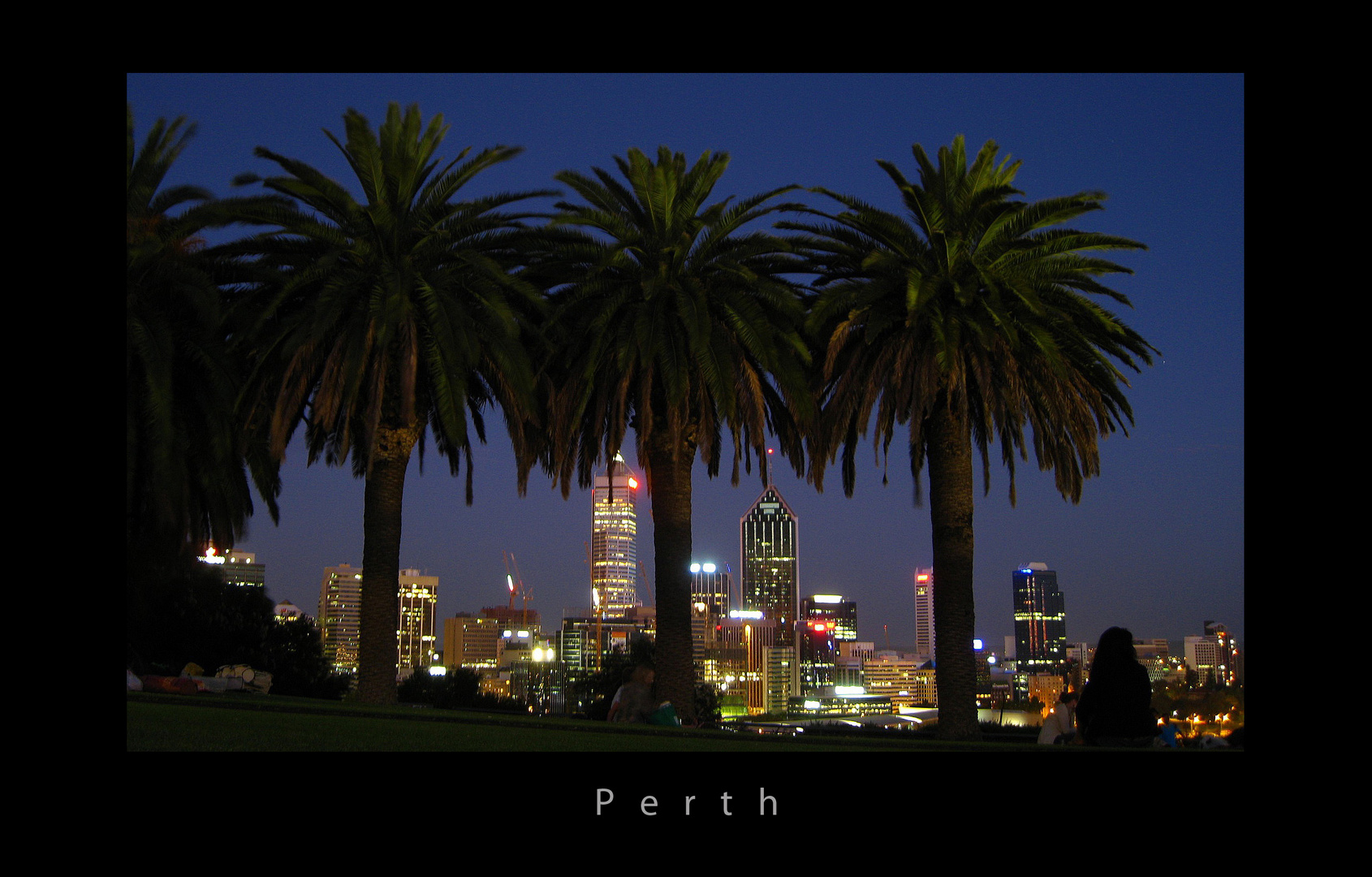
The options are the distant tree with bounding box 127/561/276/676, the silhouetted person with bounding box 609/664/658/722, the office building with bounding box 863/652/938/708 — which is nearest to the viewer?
the silhouetted person with bounding box 609/664/658/722

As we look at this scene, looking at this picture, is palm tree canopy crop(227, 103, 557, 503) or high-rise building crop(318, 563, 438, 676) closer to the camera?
Answer: palm tree canopy crop(227, 103, 557, 503)

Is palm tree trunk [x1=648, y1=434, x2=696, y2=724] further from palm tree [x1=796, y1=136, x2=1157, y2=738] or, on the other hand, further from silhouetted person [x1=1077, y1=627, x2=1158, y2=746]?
silhouetted person [x1=1077, y1=627, x2=1158, y2=746]

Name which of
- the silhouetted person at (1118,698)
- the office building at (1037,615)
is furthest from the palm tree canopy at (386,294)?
the office building at (1037,615)

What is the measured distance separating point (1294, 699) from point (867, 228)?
13344 mm

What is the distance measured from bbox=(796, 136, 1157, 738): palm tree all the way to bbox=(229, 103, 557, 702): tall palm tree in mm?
5613

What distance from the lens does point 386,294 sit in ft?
65.3

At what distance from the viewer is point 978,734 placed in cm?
2186

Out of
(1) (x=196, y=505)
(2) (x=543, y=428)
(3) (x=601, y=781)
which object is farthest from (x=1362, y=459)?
(1) (x=196, y=505)

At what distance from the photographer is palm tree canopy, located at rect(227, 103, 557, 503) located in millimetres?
19656

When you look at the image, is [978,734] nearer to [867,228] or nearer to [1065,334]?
[1065,334]

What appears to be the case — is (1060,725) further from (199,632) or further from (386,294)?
(199,632)

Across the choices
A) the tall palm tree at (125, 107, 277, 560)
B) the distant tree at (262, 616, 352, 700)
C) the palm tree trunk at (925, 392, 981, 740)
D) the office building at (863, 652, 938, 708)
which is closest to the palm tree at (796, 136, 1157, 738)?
the palm tree trunk at (925, 392, 981, 740)

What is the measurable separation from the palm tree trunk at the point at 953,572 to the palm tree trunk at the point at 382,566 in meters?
10.1

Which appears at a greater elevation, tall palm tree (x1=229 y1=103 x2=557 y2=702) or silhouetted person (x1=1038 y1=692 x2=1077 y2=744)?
tall palm tree (x1=229 y1=103 x2=557 y2=702)
